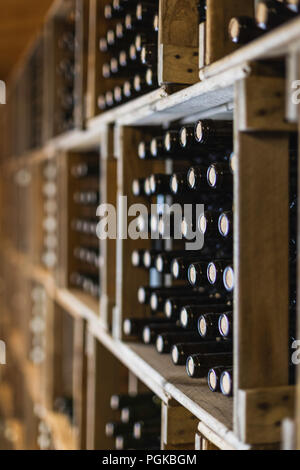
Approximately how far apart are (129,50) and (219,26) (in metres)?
0.59

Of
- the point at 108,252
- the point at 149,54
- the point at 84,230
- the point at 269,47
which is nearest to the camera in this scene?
the point at 269,47

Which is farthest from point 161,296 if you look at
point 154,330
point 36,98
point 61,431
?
point 36,98

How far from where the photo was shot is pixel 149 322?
1.46 metres

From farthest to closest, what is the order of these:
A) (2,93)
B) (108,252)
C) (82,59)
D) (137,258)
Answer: (2,93) < (82,59) < (108,252) < (137,258)

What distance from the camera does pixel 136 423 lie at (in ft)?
5.22

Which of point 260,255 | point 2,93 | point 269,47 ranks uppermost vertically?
point 2,93

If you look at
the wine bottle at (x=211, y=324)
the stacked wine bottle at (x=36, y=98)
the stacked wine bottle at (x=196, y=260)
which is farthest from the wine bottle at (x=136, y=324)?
the stacked wine bottle at (x=36, y=98)

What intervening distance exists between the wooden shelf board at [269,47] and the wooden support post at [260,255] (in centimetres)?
5

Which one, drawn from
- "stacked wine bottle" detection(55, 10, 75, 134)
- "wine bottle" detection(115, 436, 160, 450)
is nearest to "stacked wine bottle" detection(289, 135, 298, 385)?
"wine bottle" detection(115, 436, 160, 450)

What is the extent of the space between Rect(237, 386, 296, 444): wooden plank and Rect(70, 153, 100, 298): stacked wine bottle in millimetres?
1188

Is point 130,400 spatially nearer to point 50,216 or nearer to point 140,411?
point 140,411

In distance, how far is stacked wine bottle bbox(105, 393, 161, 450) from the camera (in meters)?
1.59

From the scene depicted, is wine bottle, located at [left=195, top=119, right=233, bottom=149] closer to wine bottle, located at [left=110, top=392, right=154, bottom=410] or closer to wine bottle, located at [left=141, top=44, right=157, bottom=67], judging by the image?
wine bottle, located at [left=141, top=44, right=157, bottom=67]

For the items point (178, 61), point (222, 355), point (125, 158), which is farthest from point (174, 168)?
point (222, 355)
